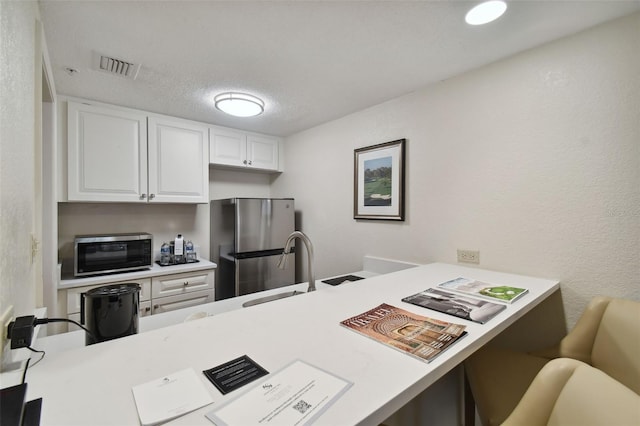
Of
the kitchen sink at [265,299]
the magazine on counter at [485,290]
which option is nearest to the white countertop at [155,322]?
the kitchen sink at [265,299]

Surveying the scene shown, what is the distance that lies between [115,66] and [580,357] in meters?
3.02

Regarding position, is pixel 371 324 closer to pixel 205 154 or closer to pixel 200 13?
pixel 200 13

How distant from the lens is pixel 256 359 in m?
0.74

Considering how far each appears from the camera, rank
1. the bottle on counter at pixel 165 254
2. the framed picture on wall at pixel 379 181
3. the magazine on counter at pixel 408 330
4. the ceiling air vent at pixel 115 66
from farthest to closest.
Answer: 1. the bottle on counter at pixel 165 254
2. the framed picture on wall at pixel 379 181
3. the ceiling air vent at pixel 115 66
4. the magazine on counter at pixel 408 330

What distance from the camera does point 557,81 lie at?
1.50 m

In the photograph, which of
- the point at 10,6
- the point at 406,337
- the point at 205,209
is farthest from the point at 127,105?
the point at 406,337

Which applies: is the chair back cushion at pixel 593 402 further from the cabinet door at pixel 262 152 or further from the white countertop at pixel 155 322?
the cabinet door at pixel 262 152

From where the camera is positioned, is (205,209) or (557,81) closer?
(557,81)

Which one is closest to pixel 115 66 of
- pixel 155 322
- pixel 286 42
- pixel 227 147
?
pixel 286 42

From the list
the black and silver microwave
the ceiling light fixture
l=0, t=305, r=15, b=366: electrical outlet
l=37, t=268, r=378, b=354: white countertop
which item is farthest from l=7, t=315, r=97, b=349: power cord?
the ceiling light fixture

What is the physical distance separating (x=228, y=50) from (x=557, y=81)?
1845 mm

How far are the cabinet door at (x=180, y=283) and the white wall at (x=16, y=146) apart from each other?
1.29 m

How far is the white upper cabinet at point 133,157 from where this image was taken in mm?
2166

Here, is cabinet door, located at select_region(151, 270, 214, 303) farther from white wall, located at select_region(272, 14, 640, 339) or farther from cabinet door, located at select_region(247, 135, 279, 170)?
white wall, located at select_region(272, 14, 640, 339)
